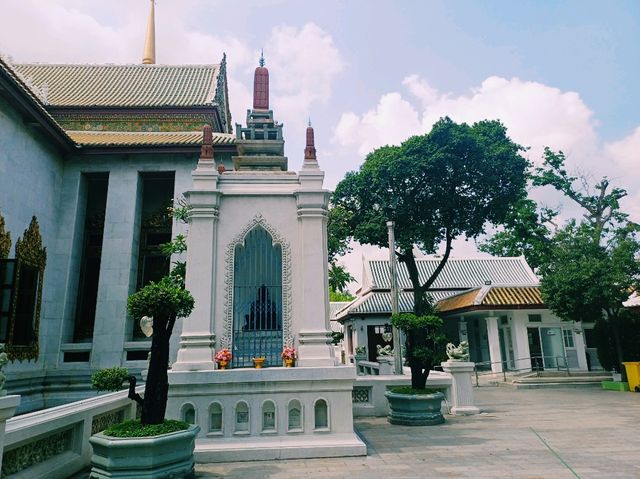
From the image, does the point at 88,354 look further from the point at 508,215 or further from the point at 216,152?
the point at 508,215

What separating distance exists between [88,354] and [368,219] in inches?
575

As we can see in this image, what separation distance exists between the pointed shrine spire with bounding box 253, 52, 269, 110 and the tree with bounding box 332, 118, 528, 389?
38.6 feet

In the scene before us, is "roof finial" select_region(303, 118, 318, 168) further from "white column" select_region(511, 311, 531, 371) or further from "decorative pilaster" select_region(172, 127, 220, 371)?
"white column" select_region(511, 311, 531, 371)

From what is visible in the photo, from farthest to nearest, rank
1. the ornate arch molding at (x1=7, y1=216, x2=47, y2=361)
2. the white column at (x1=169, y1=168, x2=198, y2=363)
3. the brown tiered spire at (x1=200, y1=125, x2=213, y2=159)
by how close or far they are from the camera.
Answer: the white column at (x1=169, y1=168, x2=198, y2=363) → the ornate arch molding at (x1=7, y1=216, x2=47, y2=361) → the brown tiered spire at (x1=200, y1=125, x2=213, y2=159)

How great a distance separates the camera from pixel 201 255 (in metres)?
7.61

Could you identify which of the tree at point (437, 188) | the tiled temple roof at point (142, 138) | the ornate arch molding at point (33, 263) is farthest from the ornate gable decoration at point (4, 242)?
the tree at point (437, 188)

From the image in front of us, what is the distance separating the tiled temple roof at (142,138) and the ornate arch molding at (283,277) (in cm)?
845

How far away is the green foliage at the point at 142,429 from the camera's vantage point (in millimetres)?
5105

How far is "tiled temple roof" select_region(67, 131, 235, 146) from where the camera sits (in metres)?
15.9

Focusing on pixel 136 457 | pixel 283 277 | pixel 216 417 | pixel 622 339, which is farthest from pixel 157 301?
pixel 622 339

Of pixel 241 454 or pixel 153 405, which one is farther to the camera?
pixel 241 454

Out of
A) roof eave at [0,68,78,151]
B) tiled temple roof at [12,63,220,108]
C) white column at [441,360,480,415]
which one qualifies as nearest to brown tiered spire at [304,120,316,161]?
white column at [441,360,480,415]

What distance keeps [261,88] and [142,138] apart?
26.1 feet

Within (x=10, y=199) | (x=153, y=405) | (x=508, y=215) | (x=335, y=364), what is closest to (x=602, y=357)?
(x=508, y=215)
